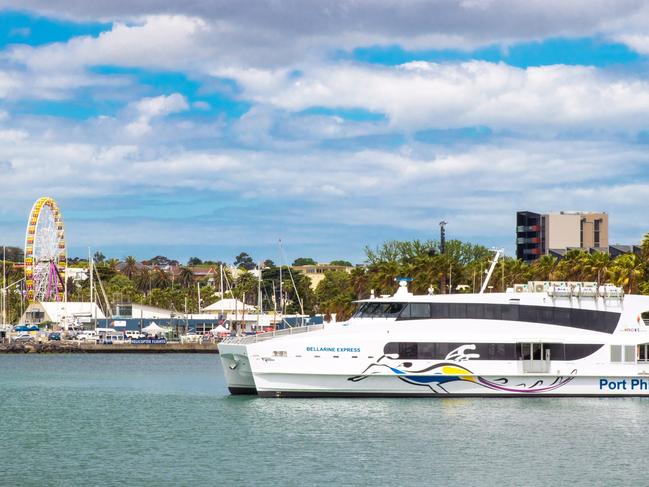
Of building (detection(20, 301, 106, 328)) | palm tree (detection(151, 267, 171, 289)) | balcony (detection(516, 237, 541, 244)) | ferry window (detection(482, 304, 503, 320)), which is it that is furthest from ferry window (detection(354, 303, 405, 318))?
palm tree (detection(151, 267, 171, 289))

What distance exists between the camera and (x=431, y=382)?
4069cm

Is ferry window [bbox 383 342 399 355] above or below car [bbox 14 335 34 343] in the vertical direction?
above

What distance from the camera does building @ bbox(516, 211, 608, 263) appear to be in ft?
424

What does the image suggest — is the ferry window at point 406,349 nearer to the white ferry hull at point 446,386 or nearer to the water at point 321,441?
the white ferry hull at point 446,386

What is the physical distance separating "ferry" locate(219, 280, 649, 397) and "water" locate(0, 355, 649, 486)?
2.34ft

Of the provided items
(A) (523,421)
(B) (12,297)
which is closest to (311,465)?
(A) (523,421)

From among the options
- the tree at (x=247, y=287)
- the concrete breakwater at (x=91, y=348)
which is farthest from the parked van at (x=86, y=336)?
the tree at (x=247, y=287)

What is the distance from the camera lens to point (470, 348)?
40.5 m

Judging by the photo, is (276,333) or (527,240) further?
(527,240)

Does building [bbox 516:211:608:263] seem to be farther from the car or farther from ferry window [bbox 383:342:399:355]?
ferry window [bbox 383:342:399:355]

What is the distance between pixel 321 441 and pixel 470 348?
9265 mm

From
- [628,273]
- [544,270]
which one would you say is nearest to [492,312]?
[628,273]

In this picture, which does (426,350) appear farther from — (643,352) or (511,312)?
(643,352)

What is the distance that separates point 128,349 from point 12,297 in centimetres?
4941
